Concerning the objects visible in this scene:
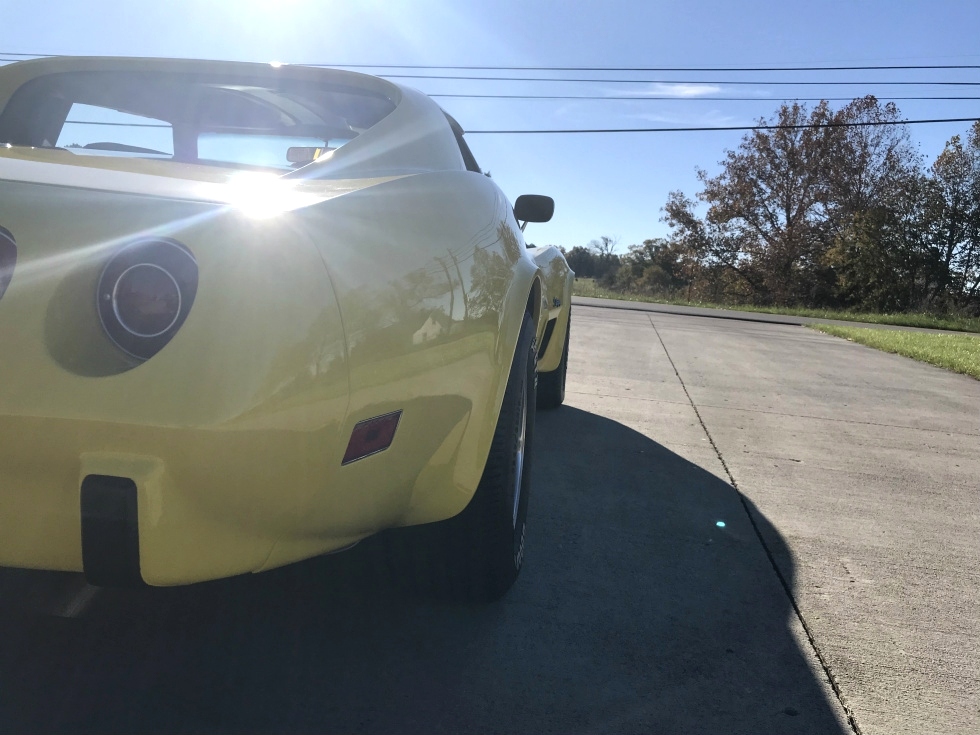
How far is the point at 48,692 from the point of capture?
1.84 meters

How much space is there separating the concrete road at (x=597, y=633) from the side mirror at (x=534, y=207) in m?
1.22

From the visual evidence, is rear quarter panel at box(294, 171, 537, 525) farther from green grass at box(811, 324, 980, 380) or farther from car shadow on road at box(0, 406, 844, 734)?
green grass at box(811, 324, 980, 380)

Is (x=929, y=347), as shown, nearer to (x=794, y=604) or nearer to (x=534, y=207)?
(x=534, y=207)

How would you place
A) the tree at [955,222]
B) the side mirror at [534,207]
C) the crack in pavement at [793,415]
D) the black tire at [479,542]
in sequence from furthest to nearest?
the tree at [955,222] < the crack in pavement at [793,415] < the side mirror at [534,207] < the black tire at [479,542]

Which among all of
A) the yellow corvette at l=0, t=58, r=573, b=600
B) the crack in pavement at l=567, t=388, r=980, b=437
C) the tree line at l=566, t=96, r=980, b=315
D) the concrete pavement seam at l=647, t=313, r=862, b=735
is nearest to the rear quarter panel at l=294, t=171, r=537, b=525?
the yellow corvette at l=0, t=58, r=573, b=600

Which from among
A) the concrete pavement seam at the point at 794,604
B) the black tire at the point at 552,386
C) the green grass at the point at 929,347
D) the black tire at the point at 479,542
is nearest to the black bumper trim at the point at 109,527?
the black tire at the point at 479,542

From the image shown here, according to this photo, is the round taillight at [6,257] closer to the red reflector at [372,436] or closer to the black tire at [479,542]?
the red reflector at [372,436]

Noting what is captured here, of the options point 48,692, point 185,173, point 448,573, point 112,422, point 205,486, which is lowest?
point 48,692

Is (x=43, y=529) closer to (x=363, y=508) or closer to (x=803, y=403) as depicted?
(x=363, y=508)

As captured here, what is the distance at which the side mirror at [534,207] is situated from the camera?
142 inches

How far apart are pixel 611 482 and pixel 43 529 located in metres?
2.77

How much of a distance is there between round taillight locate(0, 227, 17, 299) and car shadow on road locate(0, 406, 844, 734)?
100cm

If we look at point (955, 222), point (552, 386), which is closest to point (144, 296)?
point (552, 386)

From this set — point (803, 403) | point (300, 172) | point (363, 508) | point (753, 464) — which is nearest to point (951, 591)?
point (753, 464)
